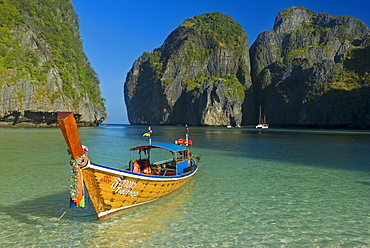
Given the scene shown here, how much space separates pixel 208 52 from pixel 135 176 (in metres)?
189

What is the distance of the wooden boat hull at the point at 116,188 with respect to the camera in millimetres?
8867

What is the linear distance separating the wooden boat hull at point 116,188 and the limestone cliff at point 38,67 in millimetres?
71762

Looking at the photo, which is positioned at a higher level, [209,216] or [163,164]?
[163,164]

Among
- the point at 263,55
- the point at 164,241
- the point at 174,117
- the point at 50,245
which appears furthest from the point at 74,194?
the point at 263,55

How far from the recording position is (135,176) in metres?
10.0

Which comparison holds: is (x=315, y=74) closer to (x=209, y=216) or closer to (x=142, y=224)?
(x=209, y=216)

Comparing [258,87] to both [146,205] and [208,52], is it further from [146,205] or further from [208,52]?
[146,205]

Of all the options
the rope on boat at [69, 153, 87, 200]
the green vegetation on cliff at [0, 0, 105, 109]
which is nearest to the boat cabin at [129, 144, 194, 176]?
the rope on boat at [69, 153, 87, 200]

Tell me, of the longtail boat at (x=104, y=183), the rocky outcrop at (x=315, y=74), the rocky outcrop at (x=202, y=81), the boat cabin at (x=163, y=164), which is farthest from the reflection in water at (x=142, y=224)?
the rocky outcrop at (x=202, y=81)

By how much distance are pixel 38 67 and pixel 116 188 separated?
8281 cm

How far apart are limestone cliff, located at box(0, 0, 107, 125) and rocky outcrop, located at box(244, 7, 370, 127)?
100115 millimetres

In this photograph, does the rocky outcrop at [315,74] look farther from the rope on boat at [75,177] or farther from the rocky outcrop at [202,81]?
the rope on boat at [75,177]

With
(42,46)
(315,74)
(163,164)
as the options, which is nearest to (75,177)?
(163,164)

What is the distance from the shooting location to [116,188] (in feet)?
31.4
